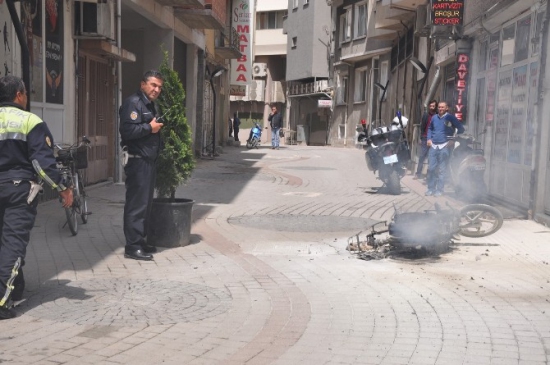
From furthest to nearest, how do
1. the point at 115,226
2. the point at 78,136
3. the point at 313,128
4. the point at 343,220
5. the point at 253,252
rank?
the point at 313,128
the point at 78,136
the point at 343,220
the point at 115,226
the point at 253,252

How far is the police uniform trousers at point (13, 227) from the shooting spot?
17.1 ft

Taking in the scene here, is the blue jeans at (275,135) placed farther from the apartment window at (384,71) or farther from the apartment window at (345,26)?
the apartment window at (345,26)

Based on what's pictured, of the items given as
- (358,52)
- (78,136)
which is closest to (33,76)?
(78,136)

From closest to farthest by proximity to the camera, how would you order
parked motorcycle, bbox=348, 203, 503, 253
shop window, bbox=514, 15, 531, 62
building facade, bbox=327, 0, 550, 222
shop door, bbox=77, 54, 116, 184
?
A: parked motorcycle, bbox=348, 203, 503, 253
building facade, bbox=327, 0, 550, 222
shop window, bbox=514, 15, 531, 62
shop door, bbox=77, 54, 116, 184

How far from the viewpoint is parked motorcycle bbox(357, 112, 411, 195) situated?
1438 cm

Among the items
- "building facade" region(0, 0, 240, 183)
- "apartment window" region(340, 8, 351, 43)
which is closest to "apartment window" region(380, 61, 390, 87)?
"apartment window" region(340, 8, 351, 43)

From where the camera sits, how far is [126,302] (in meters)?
5.69

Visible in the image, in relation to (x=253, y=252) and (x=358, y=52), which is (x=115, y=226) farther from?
(x=358, y=52)

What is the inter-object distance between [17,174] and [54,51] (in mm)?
7012

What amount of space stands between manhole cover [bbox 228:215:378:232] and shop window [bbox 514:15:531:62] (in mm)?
4068

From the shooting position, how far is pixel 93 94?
14109mm

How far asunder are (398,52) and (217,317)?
28.0 meters

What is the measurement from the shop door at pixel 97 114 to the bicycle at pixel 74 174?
14.0ft

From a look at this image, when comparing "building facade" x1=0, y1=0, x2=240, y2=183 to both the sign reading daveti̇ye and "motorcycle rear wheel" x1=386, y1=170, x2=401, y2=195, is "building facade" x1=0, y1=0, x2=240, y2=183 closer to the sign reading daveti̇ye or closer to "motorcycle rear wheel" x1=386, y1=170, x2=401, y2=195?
"motorcycle rear wheel" x1=386, y1=170, x2=401, y2=195
